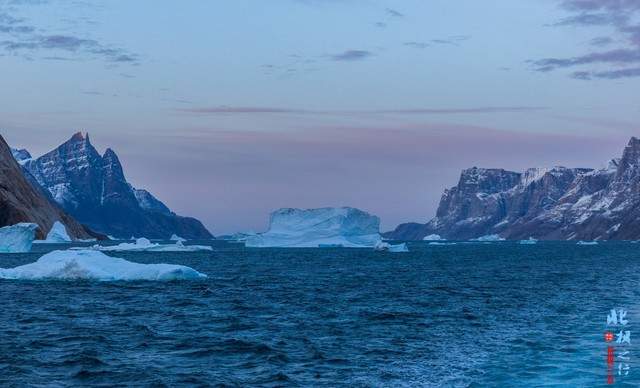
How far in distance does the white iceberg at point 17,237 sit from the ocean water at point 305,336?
73.0 meters

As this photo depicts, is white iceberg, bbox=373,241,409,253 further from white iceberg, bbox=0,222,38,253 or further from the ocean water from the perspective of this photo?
the ocean water

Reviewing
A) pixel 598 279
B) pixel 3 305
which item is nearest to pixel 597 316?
pixel 3 305

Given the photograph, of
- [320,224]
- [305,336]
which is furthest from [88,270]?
[320,224]

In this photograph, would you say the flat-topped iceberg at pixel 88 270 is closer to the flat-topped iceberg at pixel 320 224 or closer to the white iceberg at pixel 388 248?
the white iceberg at pixel 388 248

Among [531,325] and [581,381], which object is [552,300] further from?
[581,381]

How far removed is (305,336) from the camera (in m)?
37.2

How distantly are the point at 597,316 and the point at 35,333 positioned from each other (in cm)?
2757

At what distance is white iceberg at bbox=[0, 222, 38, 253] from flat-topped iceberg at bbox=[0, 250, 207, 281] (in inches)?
2730

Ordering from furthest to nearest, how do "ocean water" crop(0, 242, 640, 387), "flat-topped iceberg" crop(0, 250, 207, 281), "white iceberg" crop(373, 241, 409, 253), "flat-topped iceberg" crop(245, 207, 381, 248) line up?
"flat-topped iceberg" crop(245, 207, 381, 248) → "white iceberg" crop(373, 241, 409, 253) → "flat-topped iceberg" crop(0, 250, 207, 281) → "ocean water" crop(0, 242, 640, 387)

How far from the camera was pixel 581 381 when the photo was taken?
1032 inches

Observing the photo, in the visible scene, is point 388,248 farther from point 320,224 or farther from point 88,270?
point 88,270

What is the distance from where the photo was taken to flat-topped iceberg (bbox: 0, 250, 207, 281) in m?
68.6

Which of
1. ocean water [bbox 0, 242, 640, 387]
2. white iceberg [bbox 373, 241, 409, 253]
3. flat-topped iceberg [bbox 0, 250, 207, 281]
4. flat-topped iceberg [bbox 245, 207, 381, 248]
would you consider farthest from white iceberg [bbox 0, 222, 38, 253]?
ocean water [bbox 0, 242, 640, 387]

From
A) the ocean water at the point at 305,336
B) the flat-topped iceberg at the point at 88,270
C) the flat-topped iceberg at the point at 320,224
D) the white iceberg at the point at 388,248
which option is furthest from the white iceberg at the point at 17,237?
the ocean water at the point at 305,336
